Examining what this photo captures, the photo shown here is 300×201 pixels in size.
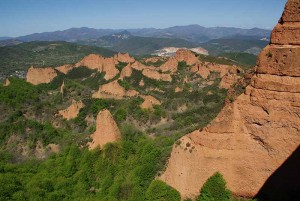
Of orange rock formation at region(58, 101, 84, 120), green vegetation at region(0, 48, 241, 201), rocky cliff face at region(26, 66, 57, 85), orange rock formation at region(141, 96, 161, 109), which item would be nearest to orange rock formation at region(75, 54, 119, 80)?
green vegetation at region(0, 48, 241, 201)

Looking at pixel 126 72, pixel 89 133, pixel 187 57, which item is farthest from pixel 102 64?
pixel 89 133

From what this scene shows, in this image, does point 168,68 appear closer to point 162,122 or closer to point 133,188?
point 162,122

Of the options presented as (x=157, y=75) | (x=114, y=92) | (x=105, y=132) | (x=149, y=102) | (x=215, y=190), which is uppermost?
(x=215, y=190)

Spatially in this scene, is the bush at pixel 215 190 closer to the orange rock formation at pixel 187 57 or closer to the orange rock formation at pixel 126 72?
the orange rock formation at pixel 126 72

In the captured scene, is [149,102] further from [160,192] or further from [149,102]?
[160,192]

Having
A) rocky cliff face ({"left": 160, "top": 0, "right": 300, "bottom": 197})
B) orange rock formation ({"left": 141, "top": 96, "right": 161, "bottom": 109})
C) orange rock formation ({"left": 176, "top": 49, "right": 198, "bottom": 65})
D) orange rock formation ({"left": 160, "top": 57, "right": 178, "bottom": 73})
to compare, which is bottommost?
orange rock formation ({"left": 141, "top": 96, "right": 161, "bottom": 109})

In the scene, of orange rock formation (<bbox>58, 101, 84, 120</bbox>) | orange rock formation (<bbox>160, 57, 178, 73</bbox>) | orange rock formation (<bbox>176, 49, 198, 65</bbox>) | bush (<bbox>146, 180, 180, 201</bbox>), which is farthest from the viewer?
orange rock formation (<bbox>176, 49, 198, 65</bbox>)

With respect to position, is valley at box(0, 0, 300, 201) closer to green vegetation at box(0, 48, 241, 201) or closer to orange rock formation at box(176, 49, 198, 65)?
green vegetation at box(0, 48, 241, 201)

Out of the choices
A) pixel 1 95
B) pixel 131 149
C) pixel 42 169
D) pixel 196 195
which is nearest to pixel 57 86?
pixel 1 95
